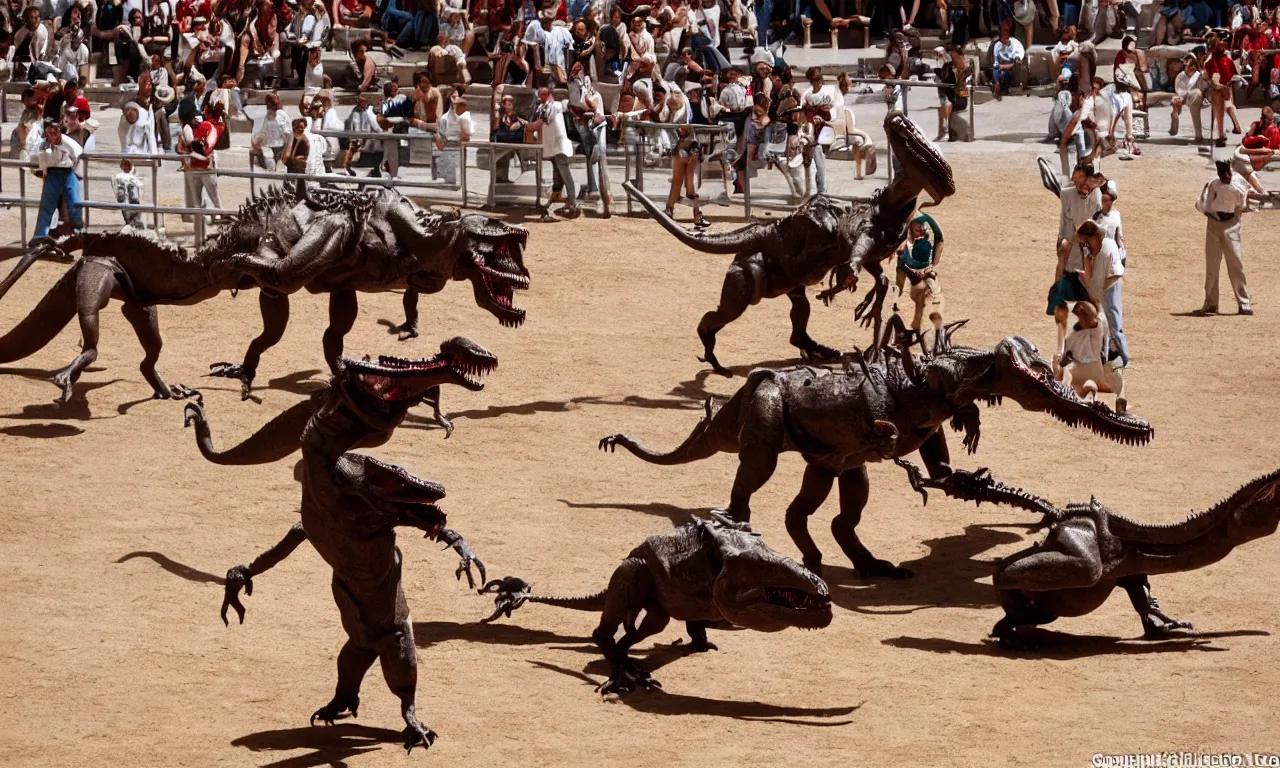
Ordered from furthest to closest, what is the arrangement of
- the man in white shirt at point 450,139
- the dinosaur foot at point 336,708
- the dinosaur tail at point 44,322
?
1. the man in white shirt at point 450,139
2. the dinosaur tail at point 44,322
3. the dinosaur foot at point 336,708

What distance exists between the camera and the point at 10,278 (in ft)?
64.1

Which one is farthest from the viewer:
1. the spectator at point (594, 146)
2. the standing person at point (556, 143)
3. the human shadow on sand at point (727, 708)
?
the spectator at point (594, 146)

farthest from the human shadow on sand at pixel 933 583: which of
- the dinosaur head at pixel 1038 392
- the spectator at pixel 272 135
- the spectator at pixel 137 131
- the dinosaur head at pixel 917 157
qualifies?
the spectator at pixel 137 131

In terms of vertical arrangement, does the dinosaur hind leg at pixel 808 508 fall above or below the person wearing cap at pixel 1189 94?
below

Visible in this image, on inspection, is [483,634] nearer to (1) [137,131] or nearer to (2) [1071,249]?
(2) [1071,249]

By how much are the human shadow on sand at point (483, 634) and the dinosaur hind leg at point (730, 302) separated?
22.4 feet

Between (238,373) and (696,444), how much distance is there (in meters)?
4.63

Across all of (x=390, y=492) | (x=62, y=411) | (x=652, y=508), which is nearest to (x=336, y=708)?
(x=390, y=492)

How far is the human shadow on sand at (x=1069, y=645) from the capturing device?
42.6ft

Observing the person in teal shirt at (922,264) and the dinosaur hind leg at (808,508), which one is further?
the person in teal shirt at (922,264)

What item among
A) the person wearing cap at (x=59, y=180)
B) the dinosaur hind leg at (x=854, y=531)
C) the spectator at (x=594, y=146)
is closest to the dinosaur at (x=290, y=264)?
the dinosaur hind leg at (x=854, y=531)

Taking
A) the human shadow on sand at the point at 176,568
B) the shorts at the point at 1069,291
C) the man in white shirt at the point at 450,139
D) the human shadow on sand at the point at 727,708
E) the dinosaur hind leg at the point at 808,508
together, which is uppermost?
the man in white shirt at the point at 450,139

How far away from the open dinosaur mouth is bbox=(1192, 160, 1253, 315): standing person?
8799 millimetres

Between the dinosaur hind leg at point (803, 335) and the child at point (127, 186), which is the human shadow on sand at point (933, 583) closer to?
the dinosaur hind leg at point (803, 335)
